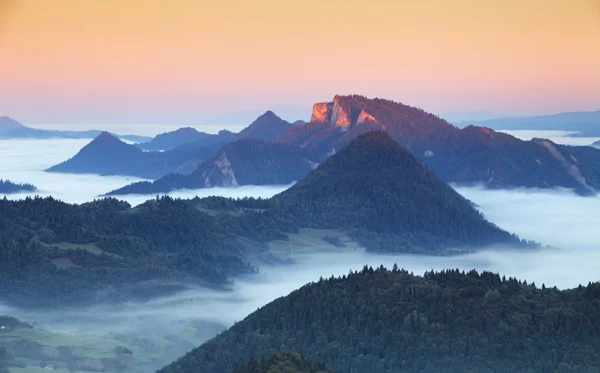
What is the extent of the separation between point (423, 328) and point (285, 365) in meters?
44.5

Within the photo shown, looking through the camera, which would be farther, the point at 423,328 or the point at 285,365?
the point at 423,328

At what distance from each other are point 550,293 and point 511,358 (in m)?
17.0

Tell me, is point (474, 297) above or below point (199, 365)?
above

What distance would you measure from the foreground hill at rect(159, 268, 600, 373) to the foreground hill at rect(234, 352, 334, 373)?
30064 millimetres

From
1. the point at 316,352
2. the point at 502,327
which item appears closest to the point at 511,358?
the point at 502,327

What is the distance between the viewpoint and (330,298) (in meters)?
184

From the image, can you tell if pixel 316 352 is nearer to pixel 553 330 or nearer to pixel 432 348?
pixel 432 348

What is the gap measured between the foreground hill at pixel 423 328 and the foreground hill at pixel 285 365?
30.1 m

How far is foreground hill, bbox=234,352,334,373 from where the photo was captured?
124188 millimetres

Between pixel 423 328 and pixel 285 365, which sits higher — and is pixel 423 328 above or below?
above

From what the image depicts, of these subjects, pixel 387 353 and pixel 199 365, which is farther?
pixel 199 365

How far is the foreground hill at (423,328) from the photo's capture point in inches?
6127

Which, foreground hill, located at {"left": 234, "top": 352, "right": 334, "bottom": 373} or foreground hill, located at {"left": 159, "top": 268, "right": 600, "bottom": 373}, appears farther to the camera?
foreground hill, located at {"left": 159, "top": 268, "right": 600, "bottom": 373}

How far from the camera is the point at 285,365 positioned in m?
126
